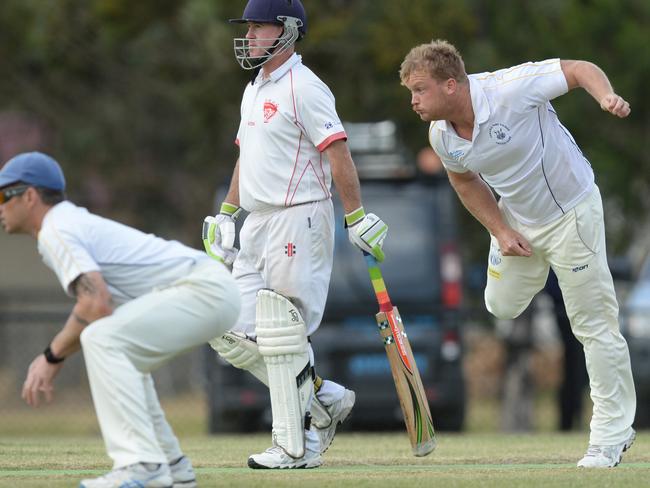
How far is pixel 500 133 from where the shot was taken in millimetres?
7113

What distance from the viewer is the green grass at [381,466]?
640 centimetres

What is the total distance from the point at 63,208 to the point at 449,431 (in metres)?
8.41

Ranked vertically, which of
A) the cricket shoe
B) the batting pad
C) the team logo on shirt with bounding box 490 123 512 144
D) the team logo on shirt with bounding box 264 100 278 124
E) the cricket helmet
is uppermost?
the cricket helmet

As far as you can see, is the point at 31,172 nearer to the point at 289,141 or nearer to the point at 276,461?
the point at 289,141

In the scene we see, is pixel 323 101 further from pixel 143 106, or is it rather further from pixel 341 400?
pixel 143 106

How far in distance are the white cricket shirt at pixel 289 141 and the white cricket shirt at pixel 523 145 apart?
55 cm

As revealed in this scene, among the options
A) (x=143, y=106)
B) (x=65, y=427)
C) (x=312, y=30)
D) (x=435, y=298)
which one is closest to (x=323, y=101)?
(x=435, y=298)

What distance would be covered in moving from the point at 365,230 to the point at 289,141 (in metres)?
0.54

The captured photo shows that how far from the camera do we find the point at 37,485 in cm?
627

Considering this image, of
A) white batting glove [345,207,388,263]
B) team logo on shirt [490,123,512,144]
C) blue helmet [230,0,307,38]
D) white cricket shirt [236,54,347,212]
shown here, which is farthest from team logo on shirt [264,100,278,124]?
team logo on shirt [490,123,512,144]

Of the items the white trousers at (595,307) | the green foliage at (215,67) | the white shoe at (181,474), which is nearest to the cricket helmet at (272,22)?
the white trousers at (595,307)

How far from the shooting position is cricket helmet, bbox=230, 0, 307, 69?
7348mm

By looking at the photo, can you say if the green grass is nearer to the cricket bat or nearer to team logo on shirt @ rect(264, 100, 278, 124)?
the cricket bat

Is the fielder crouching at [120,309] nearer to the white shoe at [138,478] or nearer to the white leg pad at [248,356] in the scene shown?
the white shoe at [138,478]
